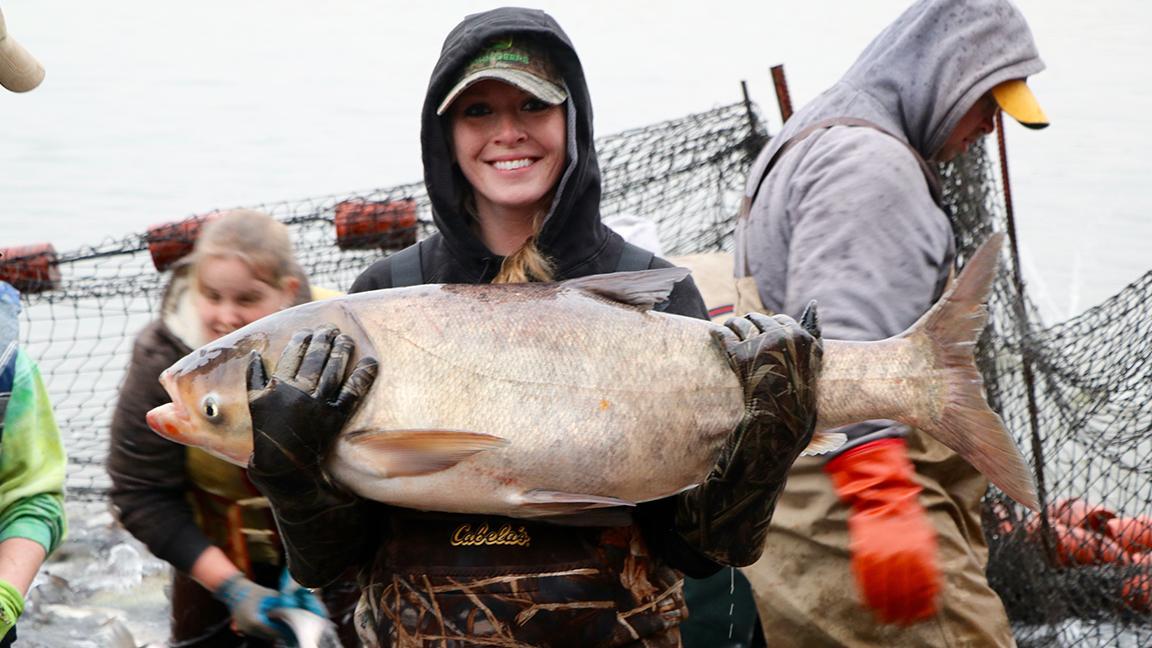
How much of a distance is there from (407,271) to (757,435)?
90 cm

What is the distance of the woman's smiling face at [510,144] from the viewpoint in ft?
8.87

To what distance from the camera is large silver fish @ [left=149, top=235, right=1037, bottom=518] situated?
7.55 ft

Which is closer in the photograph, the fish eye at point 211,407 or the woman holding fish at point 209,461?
the fish eye at point 211,407

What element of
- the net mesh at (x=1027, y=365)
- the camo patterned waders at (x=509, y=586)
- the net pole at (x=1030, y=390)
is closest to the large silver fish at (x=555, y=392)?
the camo patterned waders at (x=509, y=586)

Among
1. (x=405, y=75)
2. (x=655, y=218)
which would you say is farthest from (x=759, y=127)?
(x=405, y=75)

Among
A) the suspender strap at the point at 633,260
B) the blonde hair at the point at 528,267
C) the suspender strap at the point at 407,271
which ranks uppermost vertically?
the suspender strap at the point at 407,271

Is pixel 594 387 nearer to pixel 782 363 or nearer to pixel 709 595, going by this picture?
pixel 782 363

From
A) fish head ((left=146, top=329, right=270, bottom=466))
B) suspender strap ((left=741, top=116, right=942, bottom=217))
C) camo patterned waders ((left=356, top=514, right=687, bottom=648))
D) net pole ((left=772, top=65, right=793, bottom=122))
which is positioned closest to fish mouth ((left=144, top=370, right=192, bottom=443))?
fish head ((left=146, top=329, right=270, bottom=466))

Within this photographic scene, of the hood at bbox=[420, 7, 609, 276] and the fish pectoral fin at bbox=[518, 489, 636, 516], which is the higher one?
the hood at bbox=[420, 7, 609, 276]

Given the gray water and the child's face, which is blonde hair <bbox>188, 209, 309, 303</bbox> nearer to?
the child's face

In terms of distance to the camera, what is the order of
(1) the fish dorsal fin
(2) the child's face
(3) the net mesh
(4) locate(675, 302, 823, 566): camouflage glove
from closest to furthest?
(4) locate(675, 302, 823, 566): camouflage glove → (1) the fish dorsal fin → (2) the child's face → (3) the net mesh

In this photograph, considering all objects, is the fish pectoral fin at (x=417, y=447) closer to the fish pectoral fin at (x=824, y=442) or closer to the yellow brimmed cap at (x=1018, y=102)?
the fish pectoral fin at (x=824, y=442)

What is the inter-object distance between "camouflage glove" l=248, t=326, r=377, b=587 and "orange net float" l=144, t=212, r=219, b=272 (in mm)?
3108

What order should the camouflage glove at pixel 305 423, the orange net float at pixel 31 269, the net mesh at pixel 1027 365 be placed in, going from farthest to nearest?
the orange net float at pixel 31 269 → the net mesh at pixel 1027 365 → the camouflage glove at pixel 305 423
